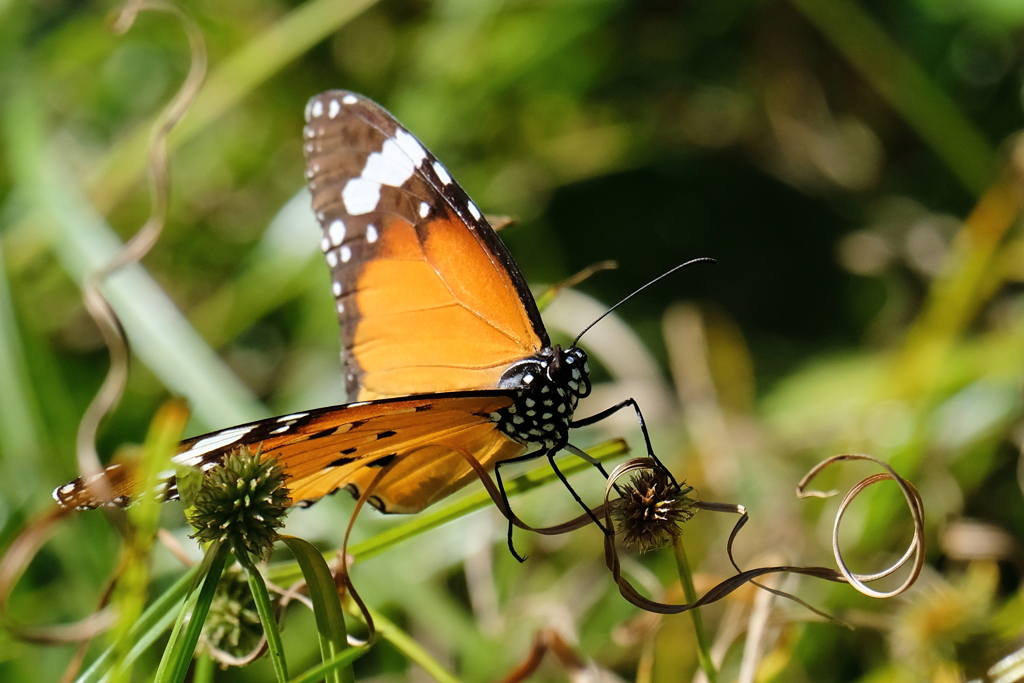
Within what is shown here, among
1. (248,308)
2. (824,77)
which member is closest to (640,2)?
(824,77)

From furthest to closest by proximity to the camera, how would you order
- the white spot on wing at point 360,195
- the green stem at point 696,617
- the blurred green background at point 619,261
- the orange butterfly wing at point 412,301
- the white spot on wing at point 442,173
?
the blurred green background at point 619,261
the white spot on wing at point 360,195
the white spot on wing at point 442,173
the orange butterfly wing at point 412,301
the green stem at point 696,617

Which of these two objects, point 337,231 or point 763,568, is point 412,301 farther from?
point 763,568

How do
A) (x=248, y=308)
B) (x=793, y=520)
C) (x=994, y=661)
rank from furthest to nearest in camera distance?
(x=248, y=308) < (x=793, y=520) < (x=994, y=661)

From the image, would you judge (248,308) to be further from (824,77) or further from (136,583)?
(824,77)

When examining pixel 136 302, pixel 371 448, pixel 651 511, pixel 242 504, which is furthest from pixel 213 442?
pixel 136 302

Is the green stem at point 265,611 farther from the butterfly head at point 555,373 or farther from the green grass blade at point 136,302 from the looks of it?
the green grass blade at point 136,302

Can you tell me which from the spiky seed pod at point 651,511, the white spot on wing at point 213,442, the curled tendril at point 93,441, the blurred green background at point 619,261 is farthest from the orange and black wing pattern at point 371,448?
the blurred green background at point 619,261

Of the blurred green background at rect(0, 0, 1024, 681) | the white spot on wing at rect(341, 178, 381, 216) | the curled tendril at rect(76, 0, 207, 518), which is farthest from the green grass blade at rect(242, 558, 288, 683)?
the white spot on wing at rect(341, 178, 381, 216)
